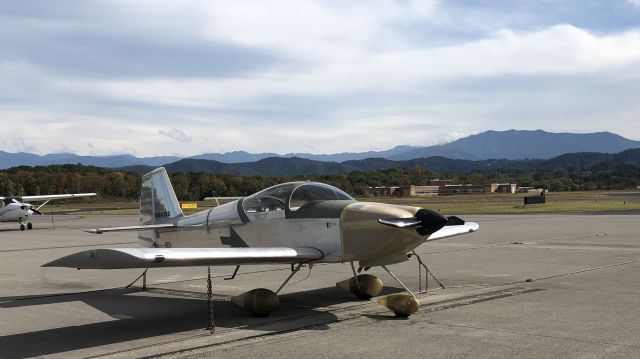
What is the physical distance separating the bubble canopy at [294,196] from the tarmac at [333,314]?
164 cm

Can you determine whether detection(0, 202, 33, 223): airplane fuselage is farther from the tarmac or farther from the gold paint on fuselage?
the gold paint on fuselage

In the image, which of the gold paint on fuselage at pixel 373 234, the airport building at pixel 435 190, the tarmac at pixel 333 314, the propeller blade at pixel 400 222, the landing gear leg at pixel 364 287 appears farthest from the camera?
the airport building at pixel 435 190

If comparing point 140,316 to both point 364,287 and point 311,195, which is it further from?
point 364,287

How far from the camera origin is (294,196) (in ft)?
30.6

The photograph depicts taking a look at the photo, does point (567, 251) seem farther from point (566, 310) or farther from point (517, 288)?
point (566, 310)

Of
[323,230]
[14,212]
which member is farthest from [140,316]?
[14,212]

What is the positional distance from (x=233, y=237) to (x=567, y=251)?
11.5 metres

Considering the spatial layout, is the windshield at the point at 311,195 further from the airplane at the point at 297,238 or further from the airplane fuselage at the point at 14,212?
the airplane fuselage at the point at 14,212

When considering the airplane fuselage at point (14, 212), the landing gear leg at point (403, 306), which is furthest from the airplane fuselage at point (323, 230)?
the airplane fuselage at point (14, 212)

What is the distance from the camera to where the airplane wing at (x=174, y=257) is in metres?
6.72

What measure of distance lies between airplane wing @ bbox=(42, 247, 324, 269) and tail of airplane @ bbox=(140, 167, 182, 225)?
164 inches

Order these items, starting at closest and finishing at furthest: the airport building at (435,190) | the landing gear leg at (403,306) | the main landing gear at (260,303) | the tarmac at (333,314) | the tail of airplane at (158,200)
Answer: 1. the tarmac at (333,314)
2. the landing gear leg at (403,306)
3. the main landing gear at (260,303)
4. the tail of airplane at (158,200)
5. the airport building at (435,190)

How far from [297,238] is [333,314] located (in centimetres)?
128

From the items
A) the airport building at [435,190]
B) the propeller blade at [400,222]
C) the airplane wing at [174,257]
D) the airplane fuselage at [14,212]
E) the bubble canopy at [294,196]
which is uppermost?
the bubble canopy at [294,196]
